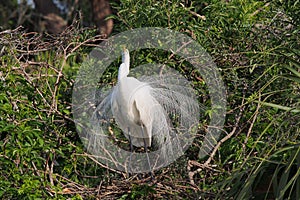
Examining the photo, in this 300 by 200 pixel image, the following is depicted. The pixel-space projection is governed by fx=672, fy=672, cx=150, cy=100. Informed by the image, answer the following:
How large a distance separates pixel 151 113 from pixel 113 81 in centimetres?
36

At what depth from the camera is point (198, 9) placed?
4.48 m

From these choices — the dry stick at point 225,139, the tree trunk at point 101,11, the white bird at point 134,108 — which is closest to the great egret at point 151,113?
the white bird at point 134,108

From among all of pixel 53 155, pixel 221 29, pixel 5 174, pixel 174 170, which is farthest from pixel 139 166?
pixel 221 29

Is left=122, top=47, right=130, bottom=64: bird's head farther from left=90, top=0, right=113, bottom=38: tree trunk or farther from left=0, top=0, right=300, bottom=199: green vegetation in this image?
left=90, top=0, right=113, bottom=38: tree trunk

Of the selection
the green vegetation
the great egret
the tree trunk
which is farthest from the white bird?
the tree trunk

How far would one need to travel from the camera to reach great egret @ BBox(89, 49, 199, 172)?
3.76m

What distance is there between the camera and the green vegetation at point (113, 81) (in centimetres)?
344

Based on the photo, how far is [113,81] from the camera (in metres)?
4.22

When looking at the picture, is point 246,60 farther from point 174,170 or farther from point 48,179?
point 48,179

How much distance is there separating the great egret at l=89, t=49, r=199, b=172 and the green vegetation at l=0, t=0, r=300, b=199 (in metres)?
0.10

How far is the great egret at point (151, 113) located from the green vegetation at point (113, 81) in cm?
10

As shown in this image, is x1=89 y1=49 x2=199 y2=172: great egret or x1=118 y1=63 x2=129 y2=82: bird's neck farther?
x1=118 y1=63 x2=129 y2=82: bird's neck

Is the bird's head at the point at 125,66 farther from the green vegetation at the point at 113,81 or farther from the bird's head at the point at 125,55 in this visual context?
the green vegetation at the point at 113,81

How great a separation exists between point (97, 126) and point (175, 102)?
47 cm
